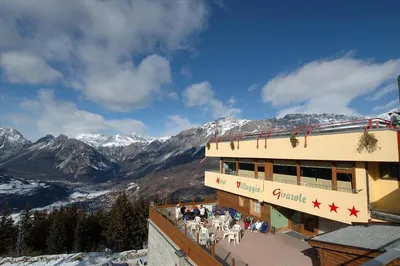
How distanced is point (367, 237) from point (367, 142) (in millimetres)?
4383

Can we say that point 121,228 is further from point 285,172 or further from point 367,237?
point 367,237

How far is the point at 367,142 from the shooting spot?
1166 centimetres

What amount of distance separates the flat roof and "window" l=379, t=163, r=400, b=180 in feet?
8.86

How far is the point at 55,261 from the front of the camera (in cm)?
3256

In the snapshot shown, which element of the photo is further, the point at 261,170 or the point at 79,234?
the point at 79,234

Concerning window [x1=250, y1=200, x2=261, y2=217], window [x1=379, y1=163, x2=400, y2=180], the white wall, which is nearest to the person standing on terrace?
window [x1=379, y1=163, x2=400, y2=180]

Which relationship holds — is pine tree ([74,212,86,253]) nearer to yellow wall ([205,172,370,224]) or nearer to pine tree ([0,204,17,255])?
pine tree ([0,204,17,255])

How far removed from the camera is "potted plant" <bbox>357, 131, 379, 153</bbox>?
37.7 ft

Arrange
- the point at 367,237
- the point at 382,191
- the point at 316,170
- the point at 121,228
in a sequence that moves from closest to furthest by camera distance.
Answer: the point at 367,237, the point at 382,191, the point at 316,170, the point at 121,228

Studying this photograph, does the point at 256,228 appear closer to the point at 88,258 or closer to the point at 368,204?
the point at 368,204

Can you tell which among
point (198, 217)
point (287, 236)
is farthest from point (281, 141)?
point (198, 217)

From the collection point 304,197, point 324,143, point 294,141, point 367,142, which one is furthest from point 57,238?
point 367,142

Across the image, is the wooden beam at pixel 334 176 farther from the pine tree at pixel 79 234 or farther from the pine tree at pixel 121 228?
the pine tree at pixel 79 234

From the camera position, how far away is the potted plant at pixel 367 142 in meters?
11.5
